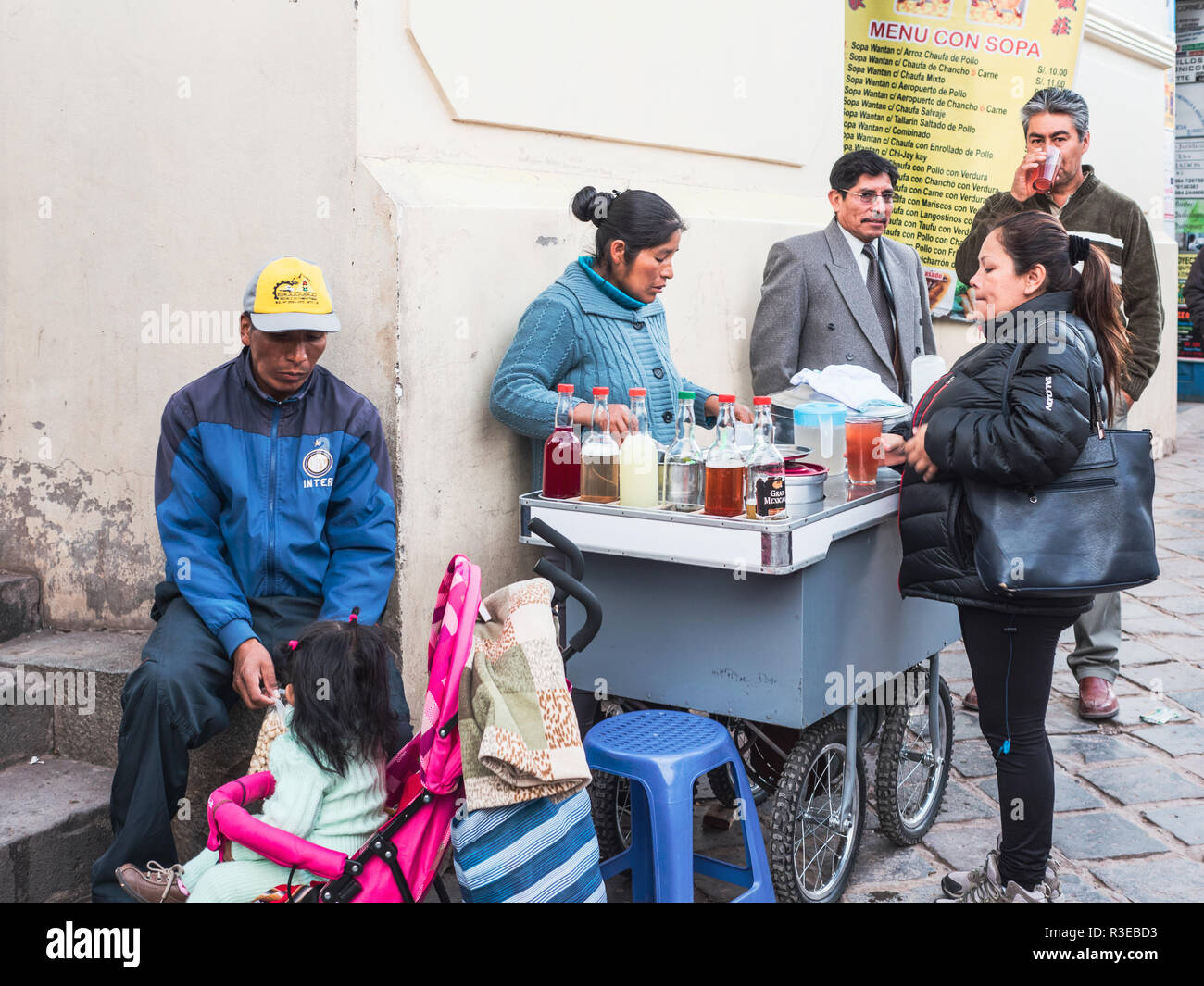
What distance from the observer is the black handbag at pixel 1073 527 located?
10.2ft

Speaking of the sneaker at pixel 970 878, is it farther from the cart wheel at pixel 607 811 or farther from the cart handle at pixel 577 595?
the cart handle at pixel 577 595

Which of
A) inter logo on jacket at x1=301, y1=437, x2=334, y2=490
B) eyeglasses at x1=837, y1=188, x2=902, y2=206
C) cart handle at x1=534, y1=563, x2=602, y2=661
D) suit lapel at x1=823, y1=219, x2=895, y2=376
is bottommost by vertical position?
cart handle at x1=534, y1=563, x2=602, y2=661

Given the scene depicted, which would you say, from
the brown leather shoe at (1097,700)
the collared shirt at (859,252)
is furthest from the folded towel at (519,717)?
the brown leather shoe at (1097,700)

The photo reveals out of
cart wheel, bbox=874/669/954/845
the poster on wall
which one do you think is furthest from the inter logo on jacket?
the poster on wall

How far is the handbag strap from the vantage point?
312cm

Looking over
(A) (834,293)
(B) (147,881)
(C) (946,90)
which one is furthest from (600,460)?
(C) (946,90)

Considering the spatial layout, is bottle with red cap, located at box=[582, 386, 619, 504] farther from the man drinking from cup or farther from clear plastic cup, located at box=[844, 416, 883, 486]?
the man drinking from cup

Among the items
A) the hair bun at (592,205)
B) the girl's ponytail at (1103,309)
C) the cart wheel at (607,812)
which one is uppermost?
the hair bun at (592,205)

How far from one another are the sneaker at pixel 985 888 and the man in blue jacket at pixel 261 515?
5.17 feet

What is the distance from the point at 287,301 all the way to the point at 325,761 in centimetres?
120

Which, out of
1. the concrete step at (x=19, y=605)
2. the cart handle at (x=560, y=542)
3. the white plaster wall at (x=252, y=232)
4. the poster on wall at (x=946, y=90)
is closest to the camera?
the cart handle at (x=560, y=542)

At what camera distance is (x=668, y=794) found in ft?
9.76

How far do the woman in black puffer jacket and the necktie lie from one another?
1.41m

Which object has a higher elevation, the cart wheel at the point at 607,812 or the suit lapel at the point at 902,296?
the suit lapel at the point at 902,296
